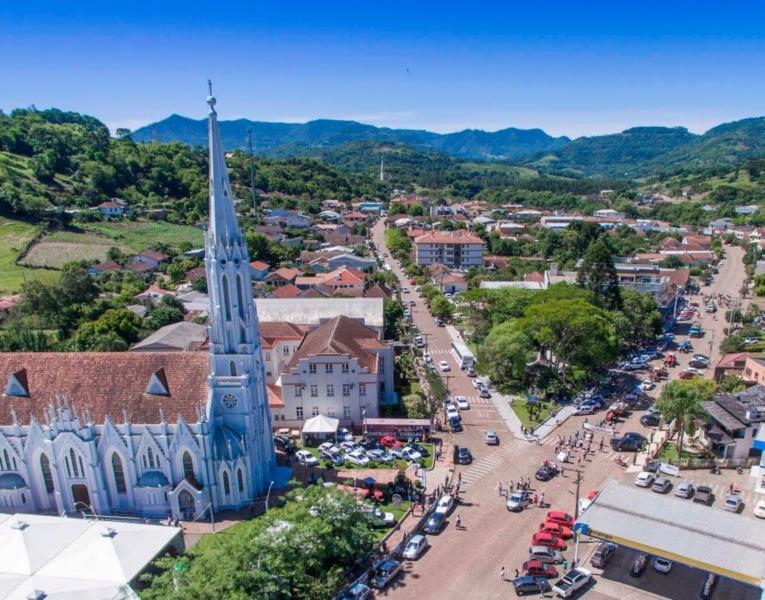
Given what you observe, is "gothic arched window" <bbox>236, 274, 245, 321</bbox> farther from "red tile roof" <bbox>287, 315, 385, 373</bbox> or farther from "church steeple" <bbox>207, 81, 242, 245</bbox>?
"red tile roof" <bbox>287, 315, 385, 373</bbox>

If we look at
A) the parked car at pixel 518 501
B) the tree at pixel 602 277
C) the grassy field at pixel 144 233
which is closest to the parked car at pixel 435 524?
the parked car at pixel 518 501

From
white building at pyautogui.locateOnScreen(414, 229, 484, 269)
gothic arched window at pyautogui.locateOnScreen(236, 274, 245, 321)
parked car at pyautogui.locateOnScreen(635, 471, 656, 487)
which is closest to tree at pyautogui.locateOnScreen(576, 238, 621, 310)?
parked car at pyautogui.locateOnScreen(635, 471, 656, 487)

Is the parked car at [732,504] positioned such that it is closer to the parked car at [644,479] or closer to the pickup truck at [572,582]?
the parked car at [644,479]

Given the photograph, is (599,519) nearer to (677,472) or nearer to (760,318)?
(677,472)

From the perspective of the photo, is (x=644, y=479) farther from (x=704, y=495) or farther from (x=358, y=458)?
(x=358, y=458)

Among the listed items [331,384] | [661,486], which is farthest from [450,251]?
[661,486]

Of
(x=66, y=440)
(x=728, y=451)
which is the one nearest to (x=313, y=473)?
(x=66, y=440)
